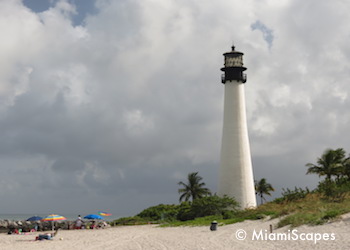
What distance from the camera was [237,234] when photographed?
24.0m

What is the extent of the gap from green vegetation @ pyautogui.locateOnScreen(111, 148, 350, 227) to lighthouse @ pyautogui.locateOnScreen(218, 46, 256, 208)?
1551 mm

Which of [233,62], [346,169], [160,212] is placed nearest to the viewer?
[233,62]

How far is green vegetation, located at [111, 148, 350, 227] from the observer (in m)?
25.2

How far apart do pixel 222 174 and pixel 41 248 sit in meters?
23.3

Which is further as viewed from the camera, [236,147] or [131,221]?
[131,221]

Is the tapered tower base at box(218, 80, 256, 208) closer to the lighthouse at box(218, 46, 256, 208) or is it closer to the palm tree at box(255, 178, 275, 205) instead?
the lighthouse at box(218, 46, 256, 208)

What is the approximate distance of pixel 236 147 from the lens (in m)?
43.0

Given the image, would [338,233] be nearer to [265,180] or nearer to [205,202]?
[205,202]

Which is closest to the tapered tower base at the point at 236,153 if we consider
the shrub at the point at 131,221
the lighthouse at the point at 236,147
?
the lighthouse at the point at 236,147

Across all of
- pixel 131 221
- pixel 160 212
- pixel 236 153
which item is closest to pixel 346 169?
pixel 236 153

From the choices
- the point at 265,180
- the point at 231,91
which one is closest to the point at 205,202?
the point at 231,91

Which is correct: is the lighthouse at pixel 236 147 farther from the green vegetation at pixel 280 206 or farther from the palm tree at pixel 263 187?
the palm tree at pixel 263 187

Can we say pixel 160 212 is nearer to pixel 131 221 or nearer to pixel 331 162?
pixel 131 221

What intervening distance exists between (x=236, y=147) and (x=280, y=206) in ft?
31.6
